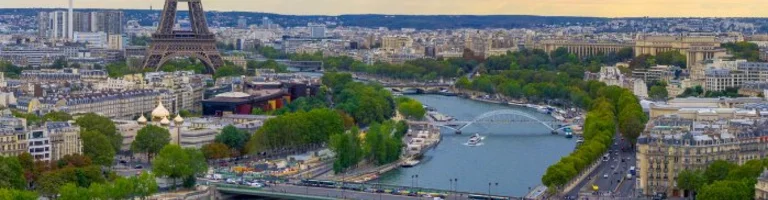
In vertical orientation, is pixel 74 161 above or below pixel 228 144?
above

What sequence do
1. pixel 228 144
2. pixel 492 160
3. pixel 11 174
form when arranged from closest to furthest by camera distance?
pixel 11 174
pixel 228 144
pixel 492 160

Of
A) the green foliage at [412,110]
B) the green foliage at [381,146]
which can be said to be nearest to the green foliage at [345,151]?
Answer: the green foliage at [381,146]

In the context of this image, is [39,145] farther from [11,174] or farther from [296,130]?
[296,130]

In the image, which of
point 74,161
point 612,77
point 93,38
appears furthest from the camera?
point 93,38

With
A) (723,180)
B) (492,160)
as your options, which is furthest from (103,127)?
(723,180)

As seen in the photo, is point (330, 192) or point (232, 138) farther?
point (232, 138)

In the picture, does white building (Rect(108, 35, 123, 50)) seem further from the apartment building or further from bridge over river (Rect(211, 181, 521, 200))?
the apartment building

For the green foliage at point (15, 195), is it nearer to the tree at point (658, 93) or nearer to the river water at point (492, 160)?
the river water at point (492, 160)

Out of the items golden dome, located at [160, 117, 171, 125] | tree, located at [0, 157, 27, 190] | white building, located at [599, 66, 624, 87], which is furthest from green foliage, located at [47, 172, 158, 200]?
white building, located at [599, 66, 624, 87]
